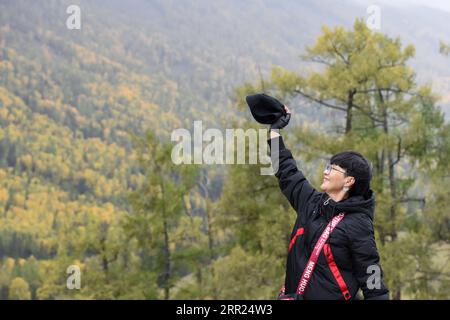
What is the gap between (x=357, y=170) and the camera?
8.38ft

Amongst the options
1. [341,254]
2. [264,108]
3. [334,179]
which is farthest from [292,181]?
[341,254]

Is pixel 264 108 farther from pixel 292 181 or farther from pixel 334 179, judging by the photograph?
pixel 334 179

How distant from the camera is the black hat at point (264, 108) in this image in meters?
2.86

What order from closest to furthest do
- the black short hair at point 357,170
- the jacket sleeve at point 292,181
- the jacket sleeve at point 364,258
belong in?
the jacket sleeve at point 364,258 → the black short hair at point 357,170 → the jacket sleeve at point 292,181

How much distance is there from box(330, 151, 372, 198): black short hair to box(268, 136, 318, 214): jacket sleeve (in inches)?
10.5

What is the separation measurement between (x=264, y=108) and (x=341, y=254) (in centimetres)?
92

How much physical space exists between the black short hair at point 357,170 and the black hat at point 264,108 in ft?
1.55

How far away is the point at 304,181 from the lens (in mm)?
2873

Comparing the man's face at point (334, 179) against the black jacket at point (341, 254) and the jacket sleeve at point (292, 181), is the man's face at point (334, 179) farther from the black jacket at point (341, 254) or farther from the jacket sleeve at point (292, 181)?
the jacket sleeve at point (292, 181)

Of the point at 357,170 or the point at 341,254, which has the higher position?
the point at 357,170

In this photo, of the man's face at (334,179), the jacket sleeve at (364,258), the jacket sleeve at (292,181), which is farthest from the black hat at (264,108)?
the jacket sleeve at (364,258)

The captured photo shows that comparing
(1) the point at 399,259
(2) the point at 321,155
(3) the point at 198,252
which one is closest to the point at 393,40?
(2) the point at 321,155

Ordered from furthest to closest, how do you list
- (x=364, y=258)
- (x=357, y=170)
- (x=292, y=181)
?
(x=292, y=181), (x=357, y=170), (x=364, y=258)

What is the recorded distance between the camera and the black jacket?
7.91ft
